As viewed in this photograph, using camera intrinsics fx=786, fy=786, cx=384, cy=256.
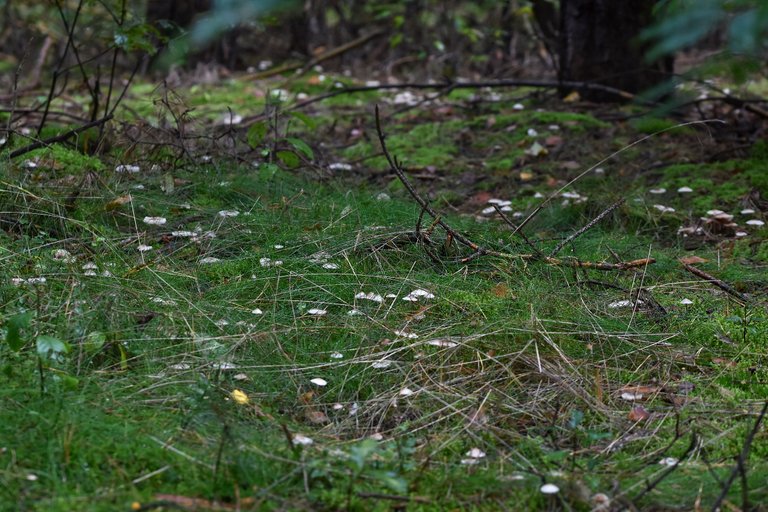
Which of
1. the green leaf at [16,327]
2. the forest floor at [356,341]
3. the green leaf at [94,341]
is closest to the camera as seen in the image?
the forest floor at [356,341]

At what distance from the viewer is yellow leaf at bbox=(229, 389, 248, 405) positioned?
268cm

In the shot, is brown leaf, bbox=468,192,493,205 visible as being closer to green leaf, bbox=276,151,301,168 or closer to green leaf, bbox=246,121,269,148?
green leaf, bbox=276,151,301,168

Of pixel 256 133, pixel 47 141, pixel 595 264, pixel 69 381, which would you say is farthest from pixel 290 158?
pixel 69 381

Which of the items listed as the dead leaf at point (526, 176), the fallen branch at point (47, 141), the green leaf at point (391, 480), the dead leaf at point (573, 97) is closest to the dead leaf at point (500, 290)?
the green leaf at point (391, 480)

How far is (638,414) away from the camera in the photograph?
9.16 feet

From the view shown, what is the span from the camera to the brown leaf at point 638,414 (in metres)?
2.78

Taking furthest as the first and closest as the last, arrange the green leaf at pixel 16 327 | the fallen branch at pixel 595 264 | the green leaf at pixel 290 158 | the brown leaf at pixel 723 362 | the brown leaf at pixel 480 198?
the brown leaf at pixel 480 198
the green leaf at pixel 290 158
the fallen branch at pixel 595 264
the brown leaf at pixel 723 362
the green leaf at pixel 16 327

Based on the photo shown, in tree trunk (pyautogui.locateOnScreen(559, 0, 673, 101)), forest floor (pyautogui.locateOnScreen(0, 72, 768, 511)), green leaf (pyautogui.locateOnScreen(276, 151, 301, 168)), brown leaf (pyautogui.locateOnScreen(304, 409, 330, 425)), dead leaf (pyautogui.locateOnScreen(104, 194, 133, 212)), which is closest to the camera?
forest floor (pyautogui.locateOnScreen(0, 72, 768, 511))

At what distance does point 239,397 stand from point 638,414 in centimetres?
140

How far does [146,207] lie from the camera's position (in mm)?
4555

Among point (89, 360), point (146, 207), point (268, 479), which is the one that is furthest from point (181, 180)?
point (268, 479)

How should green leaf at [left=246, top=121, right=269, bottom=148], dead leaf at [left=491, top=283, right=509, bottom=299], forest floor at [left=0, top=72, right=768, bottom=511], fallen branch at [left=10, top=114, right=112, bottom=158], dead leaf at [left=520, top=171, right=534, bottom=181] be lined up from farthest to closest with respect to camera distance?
dead leaf at [left=520, top=171, right=534, bottom=181]
green leaf at [left=246, top=121, right=269, bottom=148]
fallen branch at [left=10, top=114, right=112, bottom=158]
dead leaf at [left=491, top=283, right=509, bottom=299]
forest floor at [left=0, top=72, right=768, bottom=511]

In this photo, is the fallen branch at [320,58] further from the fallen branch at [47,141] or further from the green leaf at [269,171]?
the green leaf at [269,171]

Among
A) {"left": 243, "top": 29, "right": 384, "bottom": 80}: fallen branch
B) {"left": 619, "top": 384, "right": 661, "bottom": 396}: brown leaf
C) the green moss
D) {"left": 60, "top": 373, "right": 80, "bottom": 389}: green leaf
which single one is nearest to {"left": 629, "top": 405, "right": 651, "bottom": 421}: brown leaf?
{"left": 619, "top": 384, "right": 661, "bottom": 396}: brown leaf
